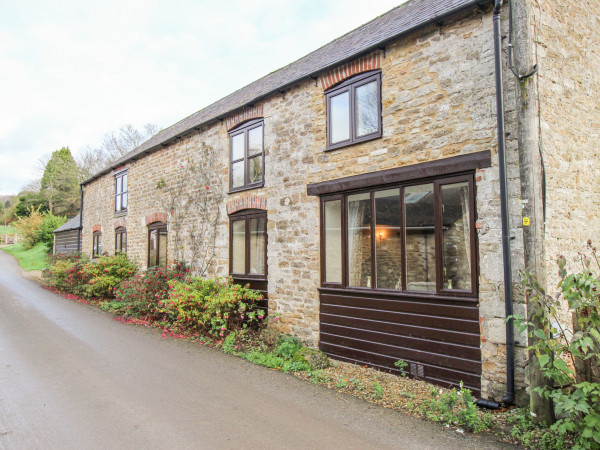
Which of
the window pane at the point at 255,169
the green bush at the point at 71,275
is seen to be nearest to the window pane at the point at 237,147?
the window pane at the point at 255,169

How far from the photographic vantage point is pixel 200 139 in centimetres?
Result: 1098

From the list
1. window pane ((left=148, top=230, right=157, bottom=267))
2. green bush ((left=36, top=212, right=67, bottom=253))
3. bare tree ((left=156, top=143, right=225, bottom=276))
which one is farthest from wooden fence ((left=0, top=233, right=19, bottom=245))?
bare tree ((left=156, top=143, right=225, bottom=276))

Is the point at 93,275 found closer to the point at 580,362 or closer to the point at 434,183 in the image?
the point at 434,183

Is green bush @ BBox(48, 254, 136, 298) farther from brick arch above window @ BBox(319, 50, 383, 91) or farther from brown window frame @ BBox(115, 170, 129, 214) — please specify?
brick arch above window @ BBox(319, 50, 383, 91)

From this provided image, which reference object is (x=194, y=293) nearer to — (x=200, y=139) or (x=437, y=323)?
(x=200, y=139)

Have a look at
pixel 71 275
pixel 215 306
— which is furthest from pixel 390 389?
pixel 71 275

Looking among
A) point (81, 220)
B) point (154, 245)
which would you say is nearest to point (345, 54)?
point (154, 245)

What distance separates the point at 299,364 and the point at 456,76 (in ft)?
16.5

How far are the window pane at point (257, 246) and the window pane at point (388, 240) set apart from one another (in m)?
3.13

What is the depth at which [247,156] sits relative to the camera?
366 inches

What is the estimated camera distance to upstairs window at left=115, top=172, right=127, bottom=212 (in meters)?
15.4

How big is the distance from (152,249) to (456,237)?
10787 millimetres

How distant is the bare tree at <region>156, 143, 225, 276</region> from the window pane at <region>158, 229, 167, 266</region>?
71 centimetres

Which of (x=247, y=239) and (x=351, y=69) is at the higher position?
(x=351, y=69)
